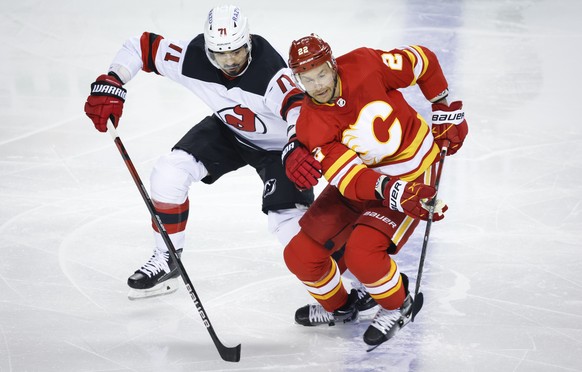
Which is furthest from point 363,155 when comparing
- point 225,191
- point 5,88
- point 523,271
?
point 5,88

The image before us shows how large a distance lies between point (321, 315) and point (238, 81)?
902mm

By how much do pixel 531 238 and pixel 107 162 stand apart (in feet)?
7.26

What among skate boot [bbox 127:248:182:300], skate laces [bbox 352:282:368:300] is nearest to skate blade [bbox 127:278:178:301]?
skate boot [bbox 127:248:182:300]

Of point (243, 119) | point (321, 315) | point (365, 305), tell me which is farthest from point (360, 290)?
point (243, 119)

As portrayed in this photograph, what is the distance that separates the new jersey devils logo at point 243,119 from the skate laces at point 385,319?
0.86 m

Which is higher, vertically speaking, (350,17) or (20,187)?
(350,17)

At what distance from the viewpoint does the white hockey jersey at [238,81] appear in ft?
10.8

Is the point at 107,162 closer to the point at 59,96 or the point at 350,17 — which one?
the point at 59,96

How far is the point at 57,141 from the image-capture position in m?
4.96

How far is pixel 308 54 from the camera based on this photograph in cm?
282

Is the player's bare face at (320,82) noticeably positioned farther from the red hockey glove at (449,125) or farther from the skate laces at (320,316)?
the skate laces at (320,316)

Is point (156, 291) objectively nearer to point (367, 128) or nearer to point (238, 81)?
point (238, 81)

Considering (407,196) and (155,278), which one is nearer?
(407,196)

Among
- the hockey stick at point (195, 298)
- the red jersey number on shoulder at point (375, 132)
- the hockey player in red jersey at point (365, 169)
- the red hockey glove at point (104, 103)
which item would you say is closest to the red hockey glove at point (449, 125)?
the hockey player in red jersey at point (365, 169)
